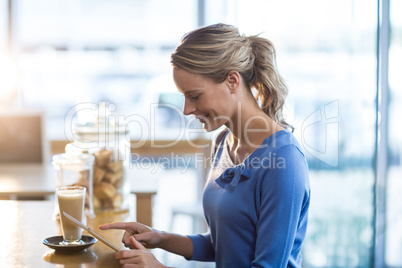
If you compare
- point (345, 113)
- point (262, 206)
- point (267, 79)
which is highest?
point (267, 79)

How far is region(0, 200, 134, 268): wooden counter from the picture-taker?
3.71ft

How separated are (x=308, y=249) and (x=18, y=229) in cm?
197

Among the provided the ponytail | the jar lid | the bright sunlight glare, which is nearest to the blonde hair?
the ponytail

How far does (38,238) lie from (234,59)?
72 cm

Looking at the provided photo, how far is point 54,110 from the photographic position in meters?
4.67

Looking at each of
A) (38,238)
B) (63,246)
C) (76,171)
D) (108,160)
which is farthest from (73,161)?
(63,246)

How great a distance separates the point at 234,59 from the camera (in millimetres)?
1374

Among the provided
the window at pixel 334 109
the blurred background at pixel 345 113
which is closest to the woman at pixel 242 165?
the blurred background at pixel 345 113

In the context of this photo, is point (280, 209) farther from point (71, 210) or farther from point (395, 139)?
point (395, 139)

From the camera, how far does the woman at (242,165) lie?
121cm

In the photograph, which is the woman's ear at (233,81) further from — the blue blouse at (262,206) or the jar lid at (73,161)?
the jar lid at (73,161)

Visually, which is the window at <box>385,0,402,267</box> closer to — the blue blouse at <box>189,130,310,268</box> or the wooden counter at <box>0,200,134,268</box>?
the blue blouse at <box>189,130,310,268</box>

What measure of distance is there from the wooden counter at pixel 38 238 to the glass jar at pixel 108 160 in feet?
0.18

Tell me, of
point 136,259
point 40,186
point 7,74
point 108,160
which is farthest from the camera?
point 7,74
